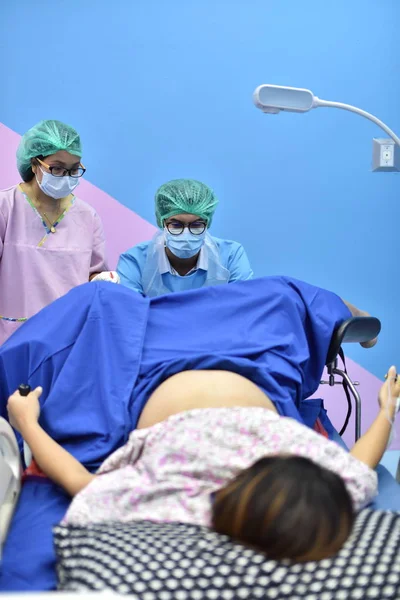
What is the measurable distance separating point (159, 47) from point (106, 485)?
216 centimetres

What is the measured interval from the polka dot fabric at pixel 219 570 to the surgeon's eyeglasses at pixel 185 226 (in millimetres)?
1439

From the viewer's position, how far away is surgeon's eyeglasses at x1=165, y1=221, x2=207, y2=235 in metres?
2.47

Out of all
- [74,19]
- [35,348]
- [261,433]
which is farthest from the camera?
[74,19]

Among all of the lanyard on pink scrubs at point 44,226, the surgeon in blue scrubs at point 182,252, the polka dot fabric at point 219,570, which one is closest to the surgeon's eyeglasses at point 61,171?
the lanyard on pink scrubs at point 44,226

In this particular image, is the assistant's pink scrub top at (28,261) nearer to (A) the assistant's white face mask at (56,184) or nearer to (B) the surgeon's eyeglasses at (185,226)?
(A) the assistant's white face mask at (56,184)

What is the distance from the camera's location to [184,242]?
97.2 inches

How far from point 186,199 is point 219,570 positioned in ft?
5.22

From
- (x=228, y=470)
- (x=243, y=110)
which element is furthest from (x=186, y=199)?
(x=228, y=470)

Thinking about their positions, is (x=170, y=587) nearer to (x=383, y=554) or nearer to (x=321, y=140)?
(x=383, y=554)

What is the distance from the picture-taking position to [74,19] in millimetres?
2945

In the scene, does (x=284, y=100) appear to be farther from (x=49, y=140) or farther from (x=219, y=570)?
(x=219, y=570)

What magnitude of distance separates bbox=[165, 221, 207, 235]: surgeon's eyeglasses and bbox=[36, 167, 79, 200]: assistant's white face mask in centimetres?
36

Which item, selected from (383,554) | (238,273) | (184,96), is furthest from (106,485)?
(184,96)

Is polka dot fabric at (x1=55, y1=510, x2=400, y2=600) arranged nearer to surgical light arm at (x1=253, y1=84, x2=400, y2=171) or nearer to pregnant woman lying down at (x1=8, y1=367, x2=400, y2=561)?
pregnant woman lying down at (x1=8, y1=367, x2=400, y2=561)
